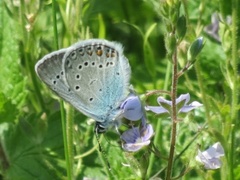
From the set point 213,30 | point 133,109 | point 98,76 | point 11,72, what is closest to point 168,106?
point 133,109

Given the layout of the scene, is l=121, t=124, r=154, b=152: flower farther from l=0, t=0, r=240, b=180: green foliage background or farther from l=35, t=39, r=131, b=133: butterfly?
l=0, t=0, r=240, b=180: green foliage background

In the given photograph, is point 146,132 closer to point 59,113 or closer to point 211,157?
point 211,157

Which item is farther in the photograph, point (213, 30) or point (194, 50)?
point (213, 30)

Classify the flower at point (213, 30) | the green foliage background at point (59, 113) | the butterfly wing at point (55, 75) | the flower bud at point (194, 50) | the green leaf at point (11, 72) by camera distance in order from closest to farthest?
the flower bud at point (194, 50), the butterfly wing at point (55, 75), the green foliage background at point (59, 113), the green leaf at point (11, 72), the flower at point (213, 30)

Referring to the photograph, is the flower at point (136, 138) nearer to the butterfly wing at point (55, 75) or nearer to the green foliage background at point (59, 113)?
the butterfly wing at point (55, 75)

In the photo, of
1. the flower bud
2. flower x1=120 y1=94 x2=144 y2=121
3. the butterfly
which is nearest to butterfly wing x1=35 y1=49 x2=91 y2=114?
the butterfly

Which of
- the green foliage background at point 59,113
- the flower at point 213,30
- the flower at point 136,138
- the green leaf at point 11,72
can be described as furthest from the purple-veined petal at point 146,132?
the flower at point 213,30
